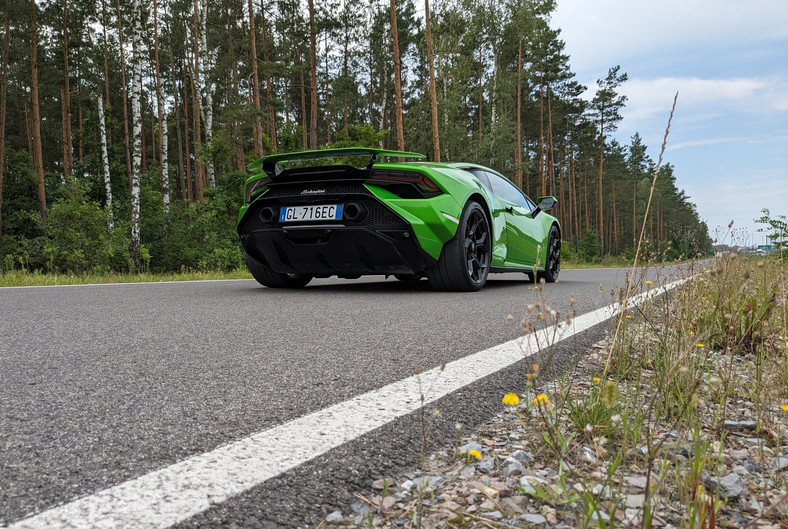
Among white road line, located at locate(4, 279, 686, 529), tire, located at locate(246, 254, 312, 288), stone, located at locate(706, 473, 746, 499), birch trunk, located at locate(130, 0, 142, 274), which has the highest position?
birch trunk, located at locate(130, 0, 142, 274)

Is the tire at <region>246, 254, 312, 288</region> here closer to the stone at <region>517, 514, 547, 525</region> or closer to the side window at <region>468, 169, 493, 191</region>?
the side window at <region>468, 169, 493, 191</region>

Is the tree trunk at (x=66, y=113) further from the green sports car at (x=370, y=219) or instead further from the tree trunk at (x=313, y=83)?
the green sports car at (x=370, y=219)

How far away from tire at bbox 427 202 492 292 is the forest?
31.0 feet

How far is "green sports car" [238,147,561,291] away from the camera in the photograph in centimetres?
516

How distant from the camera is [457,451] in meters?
1.54

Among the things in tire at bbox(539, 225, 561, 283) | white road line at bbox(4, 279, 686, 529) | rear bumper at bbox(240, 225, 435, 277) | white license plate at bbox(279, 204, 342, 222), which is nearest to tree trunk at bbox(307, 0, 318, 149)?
tire at bbox(539, 225, 561, 283)

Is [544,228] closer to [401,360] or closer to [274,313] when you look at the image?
[274,313]

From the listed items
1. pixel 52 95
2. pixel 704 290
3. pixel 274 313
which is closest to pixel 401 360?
pixel 274 313

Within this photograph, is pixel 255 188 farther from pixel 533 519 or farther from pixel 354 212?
pixel 533 519

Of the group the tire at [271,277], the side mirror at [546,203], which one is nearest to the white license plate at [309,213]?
the tire at [271,277]

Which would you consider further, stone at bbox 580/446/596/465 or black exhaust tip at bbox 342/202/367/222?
black exhaust tip at bbox 342/202/367/222

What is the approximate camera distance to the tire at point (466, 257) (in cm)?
540

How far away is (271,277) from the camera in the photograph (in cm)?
638

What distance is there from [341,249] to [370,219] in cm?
39
